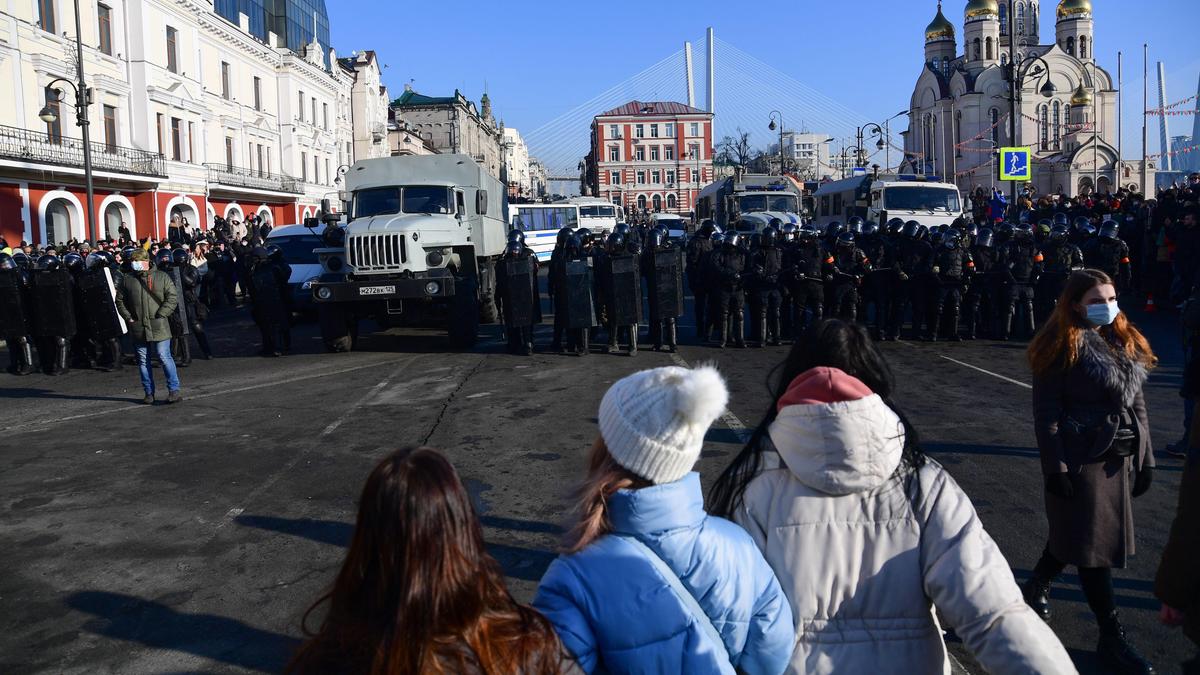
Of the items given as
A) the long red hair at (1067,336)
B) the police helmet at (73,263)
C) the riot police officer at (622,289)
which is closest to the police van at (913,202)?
the riot police officer at (622,289)

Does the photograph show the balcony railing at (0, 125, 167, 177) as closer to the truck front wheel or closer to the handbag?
the truck front wheel

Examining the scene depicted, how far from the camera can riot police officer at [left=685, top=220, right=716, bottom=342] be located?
1566cm

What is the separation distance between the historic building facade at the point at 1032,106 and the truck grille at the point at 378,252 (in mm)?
64211

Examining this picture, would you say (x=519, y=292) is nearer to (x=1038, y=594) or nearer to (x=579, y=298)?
(x=579, y=298)

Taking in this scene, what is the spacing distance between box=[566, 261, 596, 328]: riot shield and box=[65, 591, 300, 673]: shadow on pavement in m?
9.28

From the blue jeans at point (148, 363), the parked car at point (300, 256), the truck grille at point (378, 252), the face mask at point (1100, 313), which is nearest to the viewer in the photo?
the face mask at point (1100, 313)

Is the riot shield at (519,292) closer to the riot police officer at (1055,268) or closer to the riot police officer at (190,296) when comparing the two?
the riot police officer at (190,296)

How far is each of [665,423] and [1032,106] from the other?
83590 mm

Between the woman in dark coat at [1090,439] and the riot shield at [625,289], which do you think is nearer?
Answer: the woman in dark coat at [1090,439]

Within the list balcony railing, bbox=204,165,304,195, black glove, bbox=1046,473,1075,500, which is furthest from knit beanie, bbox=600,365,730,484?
balcony railing, bbox=204,165,304,195

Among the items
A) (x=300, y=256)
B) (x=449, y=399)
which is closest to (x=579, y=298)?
(x=449, y=399)

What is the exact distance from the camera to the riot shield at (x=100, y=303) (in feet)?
47.2

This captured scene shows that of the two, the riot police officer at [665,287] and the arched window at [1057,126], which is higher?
the arched window at [1057,126]

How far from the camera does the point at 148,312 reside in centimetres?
1080
